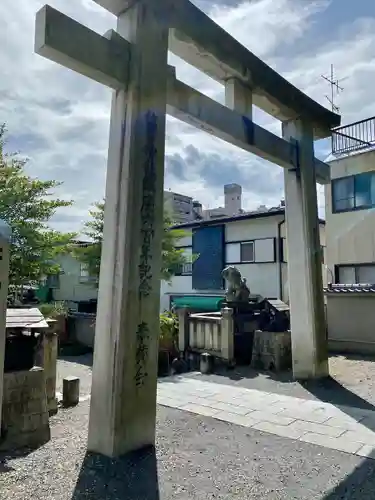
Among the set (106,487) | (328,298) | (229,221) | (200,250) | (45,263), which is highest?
(229,221)

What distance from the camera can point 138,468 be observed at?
3930 millimetres

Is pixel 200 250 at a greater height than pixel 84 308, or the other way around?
pixel 200 250

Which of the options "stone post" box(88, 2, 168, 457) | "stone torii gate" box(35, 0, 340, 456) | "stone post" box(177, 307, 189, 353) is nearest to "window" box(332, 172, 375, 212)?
"stone post" box(177, 307, 189, 353)

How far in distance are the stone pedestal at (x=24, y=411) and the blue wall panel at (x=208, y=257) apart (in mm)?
15091

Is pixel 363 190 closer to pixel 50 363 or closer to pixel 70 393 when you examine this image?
pixel 70 393

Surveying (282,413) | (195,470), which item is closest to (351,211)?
(282,413)

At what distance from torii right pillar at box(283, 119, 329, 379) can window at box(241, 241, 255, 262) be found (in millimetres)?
10120

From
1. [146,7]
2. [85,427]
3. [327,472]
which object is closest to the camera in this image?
[327,472]

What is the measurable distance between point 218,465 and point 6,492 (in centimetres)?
196

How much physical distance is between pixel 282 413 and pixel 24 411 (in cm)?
355

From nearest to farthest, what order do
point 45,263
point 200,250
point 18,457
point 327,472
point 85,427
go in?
1. point 327,472
2. point 18,457
3. point 85,427
4. point 45,263
5. point 200,250

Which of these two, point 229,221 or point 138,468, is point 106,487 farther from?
point 229,221

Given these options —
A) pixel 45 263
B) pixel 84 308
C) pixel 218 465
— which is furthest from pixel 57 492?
pixel 84 308

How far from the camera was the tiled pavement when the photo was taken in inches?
188
